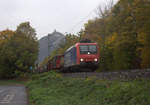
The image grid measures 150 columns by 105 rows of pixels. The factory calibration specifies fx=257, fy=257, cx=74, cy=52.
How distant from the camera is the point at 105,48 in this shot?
96.3 ft

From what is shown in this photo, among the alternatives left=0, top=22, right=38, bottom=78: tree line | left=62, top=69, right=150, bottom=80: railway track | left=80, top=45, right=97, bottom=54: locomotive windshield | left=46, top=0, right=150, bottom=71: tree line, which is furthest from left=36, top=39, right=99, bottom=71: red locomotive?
left=0, top=22, right=38, bottom=78: tree line

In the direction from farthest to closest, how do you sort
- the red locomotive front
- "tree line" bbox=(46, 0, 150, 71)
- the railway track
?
the red locomotive front
"tree line" bbox=(46, 0, 150, 71)
the railway track

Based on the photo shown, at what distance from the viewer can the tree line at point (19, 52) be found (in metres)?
51.0

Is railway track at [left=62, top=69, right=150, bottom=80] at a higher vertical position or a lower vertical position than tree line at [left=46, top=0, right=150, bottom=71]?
lower

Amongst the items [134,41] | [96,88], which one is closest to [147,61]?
[134,41]

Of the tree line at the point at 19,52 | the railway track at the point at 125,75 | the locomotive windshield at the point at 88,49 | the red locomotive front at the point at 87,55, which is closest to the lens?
the railway track at the point at 125,75

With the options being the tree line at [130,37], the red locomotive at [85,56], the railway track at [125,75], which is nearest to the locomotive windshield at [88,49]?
the red locomotive at [85,56]

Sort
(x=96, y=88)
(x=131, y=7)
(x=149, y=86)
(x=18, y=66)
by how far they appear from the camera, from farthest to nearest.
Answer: (x=18, y=66)
(x=131, y=7)
(x=96, y=88)
(x=149, y=86)

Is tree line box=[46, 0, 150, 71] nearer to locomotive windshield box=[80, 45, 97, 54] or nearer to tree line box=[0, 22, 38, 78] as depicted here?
locomotive windshield box=[80, 45, 97, 54]

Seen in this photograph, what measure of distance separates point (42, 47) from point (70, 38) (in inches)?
2390

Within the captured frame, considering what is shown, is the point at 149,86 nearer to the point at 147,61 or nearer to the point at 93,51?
the point at 147,61

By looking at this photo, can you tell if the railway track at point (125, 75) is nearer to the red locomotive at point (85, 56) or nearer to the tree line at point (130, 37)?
the tree line at point (130, 37)

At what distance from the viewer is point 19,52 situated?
51719 millimetres

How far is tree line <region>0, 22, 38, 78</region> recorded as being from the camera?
50953 mm
